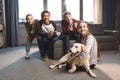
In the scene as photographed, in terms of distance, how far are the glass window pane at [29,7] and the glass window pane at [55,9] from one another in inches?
10.9

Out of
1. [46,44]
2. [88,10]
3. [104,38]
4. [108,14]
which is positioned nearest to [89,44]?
[46,44]

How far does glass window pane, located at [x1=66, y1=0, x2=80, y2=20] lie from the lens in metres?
6.22

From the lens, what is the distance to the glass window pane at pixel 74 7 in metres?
6.22

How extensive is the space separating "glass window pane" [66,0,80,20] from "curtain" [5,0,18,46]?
63.0 inches

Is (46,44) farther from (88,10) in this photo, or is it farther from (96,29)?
(88,10)

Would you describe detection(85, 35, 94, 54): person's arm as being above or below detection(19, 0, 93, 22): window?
below

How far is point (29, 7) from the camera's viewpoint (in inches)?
240

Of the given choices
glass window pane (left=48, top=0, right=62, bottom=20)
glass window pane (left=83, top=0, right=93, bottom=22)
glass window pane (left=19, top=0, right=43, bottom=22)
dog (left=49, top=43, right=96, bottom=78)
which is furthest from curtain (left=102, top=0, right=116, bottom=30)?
dog (left=49, top=43, right=96, bottom=78)

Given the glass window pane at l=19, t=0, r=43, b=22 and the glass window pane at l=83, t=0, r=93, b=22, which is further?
the glass window pane at l=83, t=0, r=93, b=22

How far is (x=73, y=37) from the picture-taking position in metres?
3.87

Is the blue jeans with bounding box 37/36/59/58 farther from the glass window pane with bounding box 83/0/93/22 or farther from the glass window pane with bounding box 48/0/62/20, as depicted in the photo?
the glass window pane with bounding box 83/0/93/22

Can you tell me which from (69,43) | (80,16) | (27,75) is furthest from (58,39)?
(80,16)

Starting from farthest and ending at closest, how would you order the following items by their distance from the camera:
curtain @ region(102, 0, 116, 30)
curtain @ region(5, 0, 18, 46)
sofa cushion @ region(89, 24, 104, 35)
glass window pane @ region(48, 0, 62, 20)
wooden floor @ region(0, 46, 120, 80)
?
1. glass window pane @ region(48, 0, 62, 20)
2. curtain @ region(102, 0, 116, 30)
3. curtain @ region(5, 0, 18, 46)
4. sofa cushion @ region(89, 24, 104, 35)
5. wooden floor @ region(0, 46, 120, 80)

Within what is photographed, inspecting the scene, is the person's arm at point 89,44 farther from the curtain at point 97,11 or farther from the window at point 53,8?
the window at point 53,8
